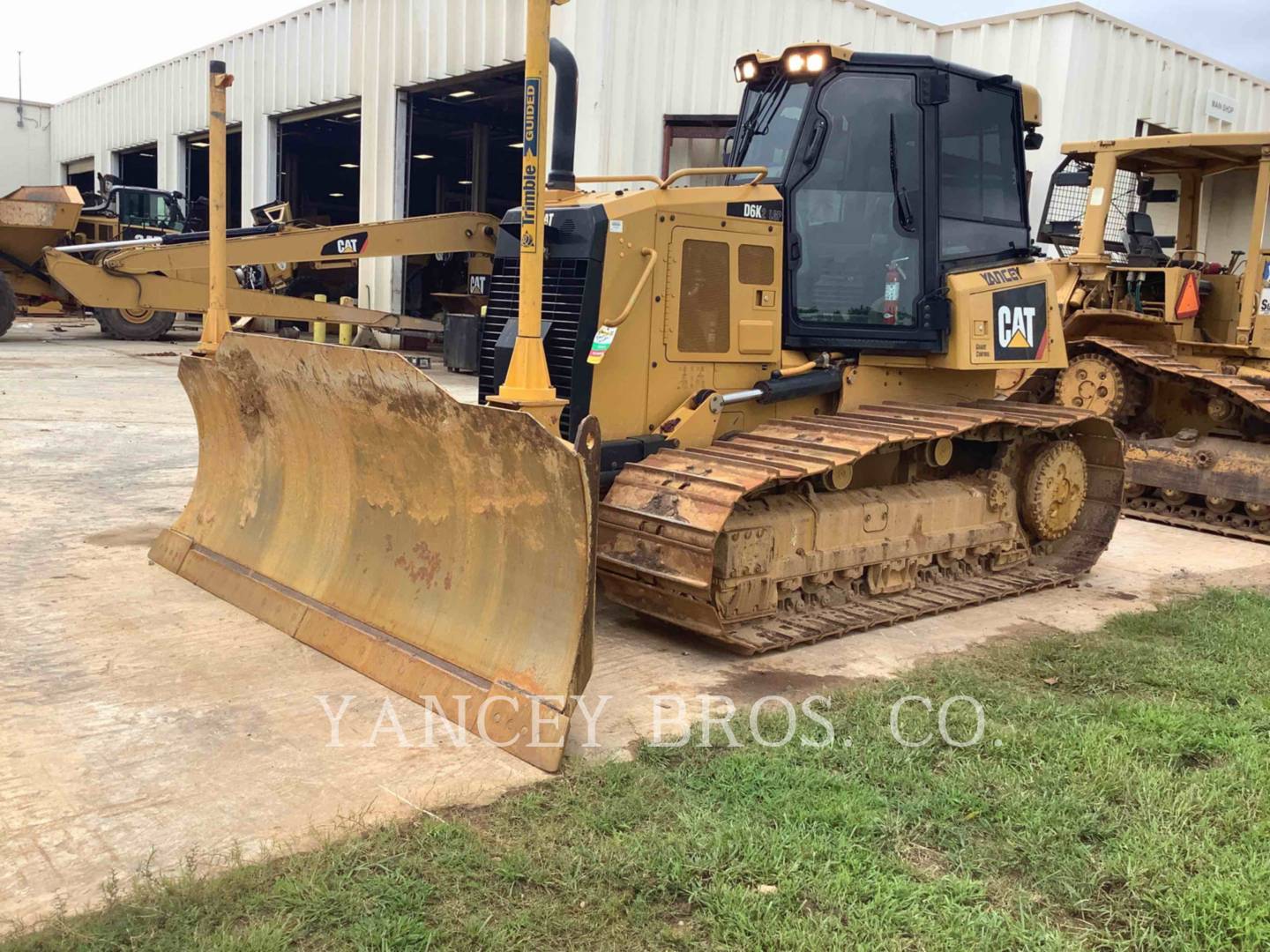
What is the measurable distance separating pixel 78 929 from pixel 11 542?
4.37 meters

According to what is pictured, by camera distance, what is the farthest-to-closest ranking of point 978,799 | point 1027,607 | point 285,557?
point 1027,607
point 285,557
point 978,799

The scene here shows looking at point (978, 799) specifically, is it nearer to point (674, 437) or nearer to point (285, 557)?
point (674, 437)

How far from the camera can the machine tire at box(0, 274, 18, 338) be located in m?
18.8

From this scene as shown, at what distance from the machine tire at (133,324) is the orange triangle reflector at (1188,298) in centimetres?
1831

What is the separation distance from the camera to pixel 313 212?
33.4 m

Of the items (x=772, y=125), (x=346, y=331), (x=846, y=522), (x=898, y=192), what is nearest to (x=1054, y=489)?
Answer: (x=846, y=522)

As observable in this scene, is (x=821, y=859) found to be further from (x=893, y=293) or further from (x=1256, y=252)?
(x=1256, y=252)


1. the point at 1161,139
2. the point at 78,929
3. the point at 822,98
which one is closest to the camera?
the point at 78,929

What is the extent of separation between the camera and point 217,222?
5.79 metres

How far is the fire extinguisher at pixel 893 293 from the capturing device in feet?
19.9

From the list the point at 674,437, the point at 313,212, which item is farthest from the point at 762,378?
the point at 313,212

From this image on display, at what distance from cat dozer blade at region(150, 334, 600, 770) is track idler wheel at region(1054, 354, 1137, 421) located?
21.6 feet

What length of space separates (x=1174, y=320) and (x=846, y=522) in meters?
5.19

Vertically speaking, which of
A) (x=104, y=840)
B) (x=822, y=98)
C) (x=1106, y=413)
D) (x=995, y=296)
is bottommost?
(x=104, y=840)
